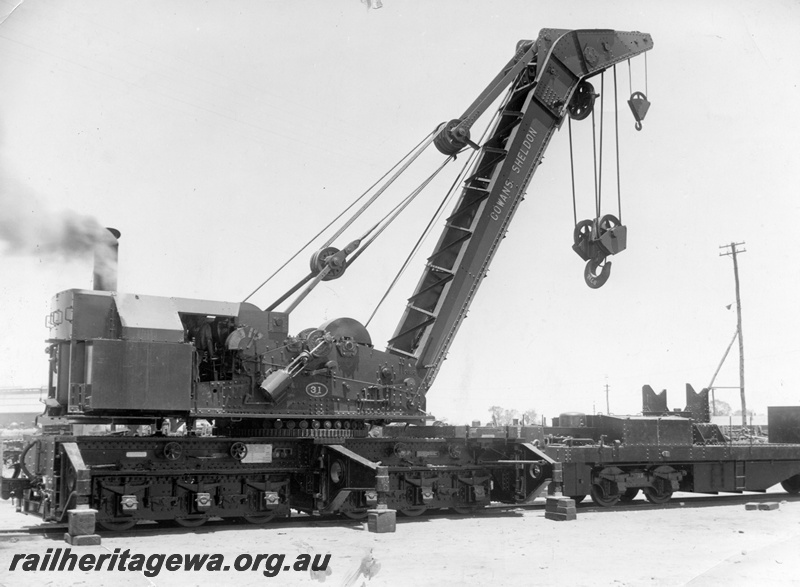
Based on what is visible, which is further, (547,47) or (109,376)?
(547,47)

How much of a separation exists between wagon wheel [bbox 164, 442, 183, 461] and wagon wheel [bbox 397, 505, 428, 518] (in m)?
3.75

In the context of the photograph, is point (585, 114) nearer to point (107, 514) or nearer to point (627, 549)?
point (627, 549)

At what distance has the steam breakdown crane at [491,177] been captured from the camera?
1441 cm

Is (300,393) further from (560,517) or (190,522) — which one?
(560,517)

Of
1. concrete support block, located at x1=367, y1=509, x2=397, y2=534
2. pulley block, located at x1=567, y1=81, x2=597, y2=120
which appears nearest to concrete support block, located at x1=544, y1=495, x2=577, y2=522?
concrete support block, located at x1=367, y1=509, x2=397, y2=534

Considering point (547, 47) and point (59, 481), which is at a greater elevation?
point (547, 47)

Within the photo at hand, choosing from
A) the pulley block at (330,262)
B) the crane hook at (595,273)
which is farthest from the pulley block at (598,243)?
the pulley block at (330,262)

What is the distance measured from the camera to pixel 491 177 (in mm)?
14805

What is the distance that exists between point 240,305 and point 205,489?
2669 millimetres

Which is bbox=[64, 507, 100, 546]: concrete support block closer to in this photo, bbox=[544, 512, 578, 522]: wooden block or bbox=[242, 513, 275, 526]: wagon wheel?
bbox=[242, 513, 275, 526]: wagon wheel

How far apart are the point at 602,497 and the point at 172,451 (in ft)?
26.3

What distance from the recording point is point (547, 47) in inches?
590

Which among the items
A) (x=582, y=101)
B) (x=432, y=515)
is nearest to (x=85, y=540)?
(x=432, y=515)

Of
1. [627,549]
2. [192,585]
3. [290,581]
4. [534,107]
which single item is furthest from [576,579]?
[534,107]
